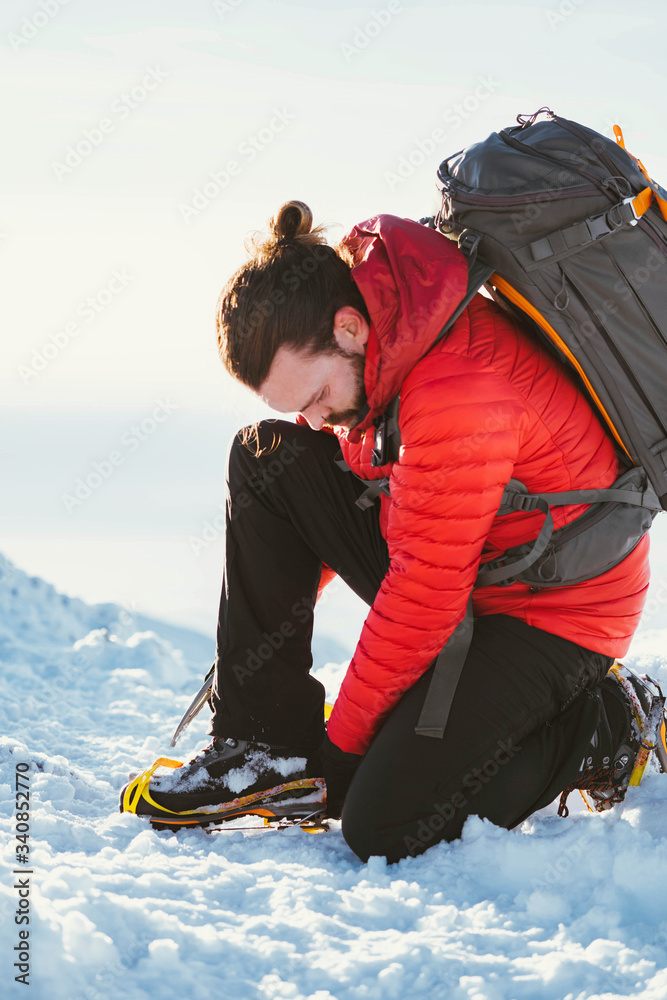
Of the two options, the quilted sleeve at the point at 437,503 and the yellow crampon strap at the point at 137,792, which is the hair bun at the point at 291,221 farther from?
the yellow crampon strap at the point at 137,792

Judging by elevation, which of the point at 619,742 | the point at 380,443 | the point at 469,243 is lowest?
the point at 619,742

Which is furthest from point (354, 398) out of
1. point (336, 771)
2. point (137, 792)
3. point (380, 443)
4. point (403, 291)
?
point (137, 792)

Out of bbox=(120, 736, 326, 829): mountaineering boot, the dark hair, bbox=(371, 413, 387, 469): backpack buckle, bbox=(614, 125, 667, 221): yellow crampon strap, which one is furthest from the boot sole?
bbox=(614, 125, 667, 221): yellow crampon strap

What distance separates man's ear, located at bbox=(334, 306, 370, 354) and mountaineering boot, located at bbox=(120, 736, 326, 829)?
1122mm

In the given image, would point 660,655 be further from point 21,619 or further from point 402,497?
point 21,619

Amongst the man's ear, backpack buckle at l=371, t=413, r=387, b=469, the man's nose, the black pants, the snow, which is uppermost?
the man's ear

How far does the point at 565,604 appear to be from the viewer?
2.13 m

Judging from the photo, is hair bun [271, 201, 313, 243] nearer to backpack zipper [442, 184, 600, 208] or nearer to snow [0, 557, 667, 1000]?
backpack zipper [442, 184, 600, 208]

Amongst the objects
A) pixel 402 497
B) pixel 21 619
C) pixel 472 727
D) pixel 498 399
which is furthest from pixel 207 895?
pixel 21 619

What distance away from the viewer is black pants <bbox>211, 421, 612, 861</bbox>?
6.60 feet

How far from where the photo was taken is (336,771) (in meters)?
2.23

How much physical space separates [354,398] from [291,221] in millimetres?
459

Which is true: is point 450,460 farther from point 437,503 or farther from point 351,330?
point 351,330

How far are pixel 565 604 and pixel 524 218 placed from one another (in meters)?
0.95
